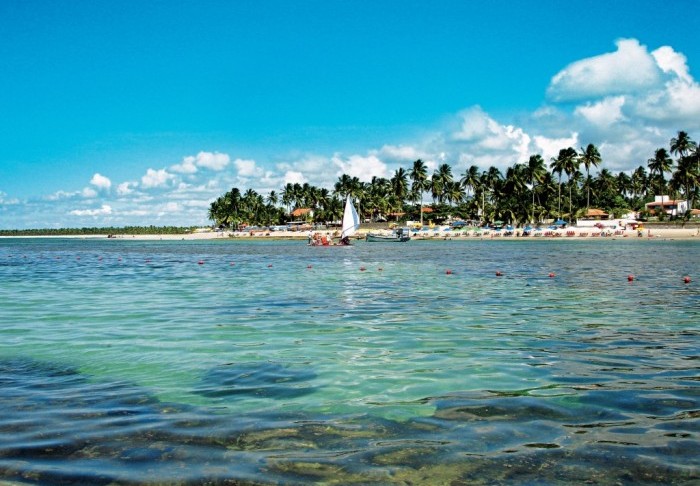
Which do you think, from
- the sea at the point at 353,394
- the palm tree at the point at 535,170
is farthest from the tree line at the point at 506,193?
the sea at the point at 353,394

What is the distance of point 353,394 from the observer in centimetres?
921

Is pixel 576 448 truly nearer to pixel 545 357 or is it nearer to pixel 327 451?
pixel 327 451

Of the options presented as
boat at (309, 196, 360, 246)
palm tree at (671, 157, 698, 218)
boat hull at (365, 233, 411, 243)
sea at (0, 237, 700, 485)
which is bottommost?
sea at (0, 237, 700, 485)

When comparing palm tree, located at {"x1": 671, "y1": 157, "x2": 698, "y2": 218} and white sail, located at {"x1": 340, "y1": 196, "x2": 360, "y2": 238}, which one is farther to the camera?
palm tree, located at {"x1": 671, "y1": 157, "x2": 698, "y2": 218}

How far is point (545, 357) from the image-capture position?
11.7 m

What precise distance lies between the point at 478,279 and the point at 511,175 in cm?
11872

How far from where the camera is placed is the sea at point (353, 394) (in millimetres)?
6090

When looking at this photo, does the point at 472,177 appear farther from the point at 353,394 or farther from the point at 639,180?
the point at 353,394

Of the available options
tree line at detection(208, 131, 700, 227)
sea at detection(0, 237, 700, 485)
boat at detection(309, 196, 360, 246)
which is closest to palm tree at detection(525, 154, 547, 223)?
tree line at detection(208, 131, 700, 227)

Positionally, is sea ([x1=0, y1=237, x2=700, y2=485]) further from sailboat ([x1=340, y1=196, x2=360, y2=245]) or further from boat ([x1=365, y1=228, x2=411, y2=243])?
boat ([x1=365, y1=228, x2=411, y2=243])

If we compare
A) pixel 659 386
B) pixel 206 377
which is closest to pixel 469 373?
pixel 659 386

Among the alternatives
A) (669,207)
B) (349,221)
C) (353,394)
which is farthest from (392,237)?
(353,394)

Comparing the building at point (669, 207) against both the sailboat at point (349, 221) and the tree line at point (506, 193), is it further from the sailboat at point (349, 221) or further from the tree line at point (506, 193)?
the sailboat at point (349, 221)

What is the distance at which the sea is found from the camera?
6.09 m
